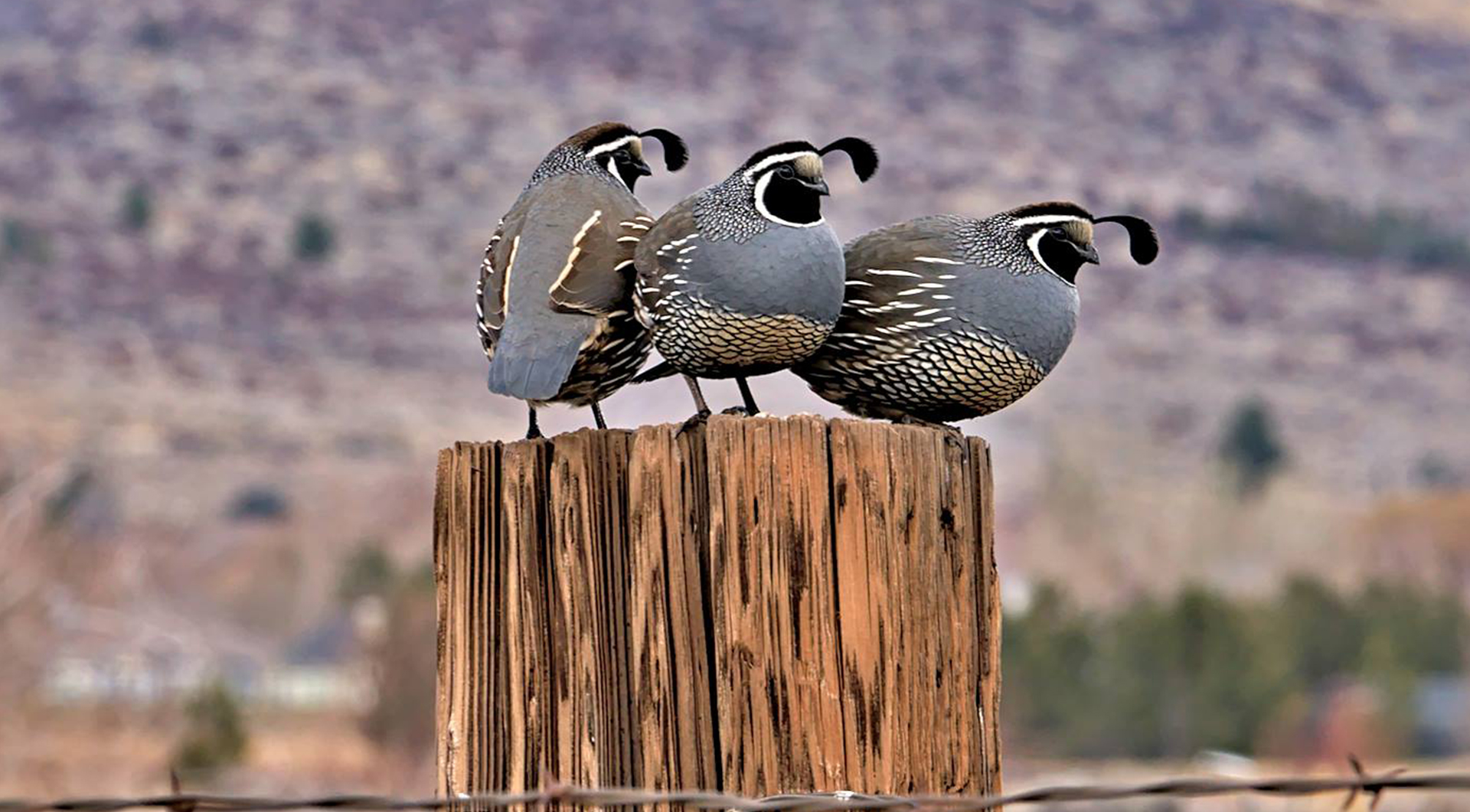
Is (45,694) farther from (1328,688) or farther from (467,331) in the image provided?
(467,331)

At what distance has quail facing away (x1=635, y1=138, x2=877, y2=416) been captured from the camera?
624cm

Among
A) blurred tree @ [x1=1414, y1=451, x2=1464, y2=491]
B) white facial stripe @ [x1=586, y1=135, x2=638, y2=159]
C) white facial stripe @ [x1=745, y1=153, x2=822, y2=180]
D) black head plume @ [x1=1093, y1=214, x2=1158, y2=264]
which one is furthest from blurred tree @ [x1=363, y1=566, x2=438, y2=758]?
blurred tree @ [x1=1414, y1=451, x2=1464, y2=491]

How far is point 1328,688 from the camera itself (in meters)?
57.7

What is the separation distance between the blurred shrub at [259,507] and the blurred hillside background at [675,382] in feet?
0.67

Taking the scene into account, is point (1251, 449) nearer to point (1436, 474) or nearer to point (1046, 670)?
point (1436, 474)

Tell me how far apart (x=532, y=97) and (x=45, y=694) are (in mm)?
98036

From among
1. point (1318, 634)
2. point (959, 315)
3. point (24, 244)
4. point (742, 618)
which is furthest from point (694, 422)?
point (24, 244)

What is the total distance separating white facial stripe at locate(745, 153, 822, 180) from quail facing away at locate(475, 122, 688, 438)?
0.55 meters

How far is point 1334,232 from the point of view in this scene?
12681 cm

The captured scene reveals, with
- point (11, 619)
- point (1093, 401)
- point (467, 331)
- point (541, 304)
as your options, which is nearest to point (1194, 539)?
point (1093, 401)

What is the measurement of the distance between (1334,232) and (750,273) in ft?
408

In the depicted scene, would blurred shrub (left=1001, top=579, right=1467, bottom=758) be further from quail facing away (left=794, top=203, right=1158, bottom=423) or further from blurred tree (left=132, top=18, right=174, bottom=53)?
blurred tree (left=132, top=18, right=174, bottom=53)

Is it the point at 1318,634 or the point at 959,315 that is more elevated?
the point at 1318,634

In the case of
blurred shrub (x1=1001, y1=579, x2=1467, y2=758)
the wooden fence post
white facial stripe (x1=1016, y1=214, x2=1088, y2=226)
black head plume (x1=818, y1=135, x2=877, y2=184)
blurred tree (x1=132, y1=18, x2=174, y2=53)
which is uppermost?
blurred tree (x1=132, y1=18, x2=174, y2=53)
